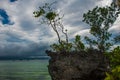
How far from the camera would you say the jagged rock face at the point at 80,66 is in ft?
127

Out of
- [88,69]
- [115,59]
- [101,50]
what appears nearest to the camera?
[115,59]

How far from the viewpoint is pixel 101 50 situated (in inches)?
1623

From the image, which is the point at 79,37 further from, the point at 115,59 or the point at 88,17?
the point at 115,59

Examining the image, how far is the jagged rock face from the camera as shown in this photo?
127 feet

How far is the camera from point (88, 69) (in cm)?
3869

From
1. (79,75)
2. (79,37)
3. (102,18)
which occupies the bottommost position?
(79,75)

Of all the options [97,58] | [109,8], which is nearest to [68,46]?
[97,58]

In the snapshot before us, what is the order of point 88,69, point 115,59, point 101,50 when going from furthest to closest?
point 101,50
point 88,69
point 115,59

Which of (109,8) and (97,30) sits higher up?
(109,8)

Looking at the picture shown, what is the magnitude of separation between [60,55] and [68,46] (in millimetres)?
1852

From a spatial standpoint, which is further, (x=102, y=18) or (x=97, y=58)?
(x=102, y=18)

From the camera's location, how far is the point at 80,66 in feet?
128

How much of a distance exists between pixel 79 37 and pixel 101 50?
3.98m

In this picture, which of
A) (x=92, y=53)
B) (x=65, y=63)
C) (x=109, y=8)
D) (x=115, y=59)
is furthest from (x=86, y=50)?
(x=115, y=59)
